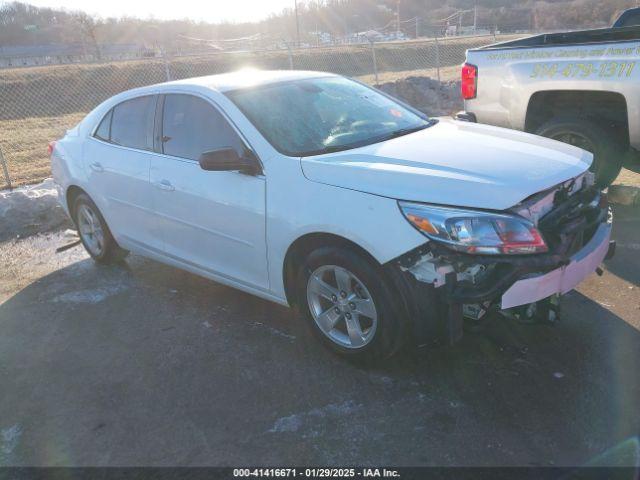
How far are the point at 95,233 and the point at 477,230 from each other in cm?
387

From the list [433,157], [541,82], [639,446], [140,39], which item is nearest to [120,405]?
[433,157]

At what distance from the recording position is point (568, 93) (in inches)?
222

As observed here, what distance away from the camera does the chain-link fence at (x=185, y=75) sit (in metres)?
15.4

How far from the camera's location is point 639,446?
2.55 m

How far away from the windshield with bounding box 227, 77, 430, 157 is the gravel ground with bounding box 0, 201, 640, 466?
51.2 inches

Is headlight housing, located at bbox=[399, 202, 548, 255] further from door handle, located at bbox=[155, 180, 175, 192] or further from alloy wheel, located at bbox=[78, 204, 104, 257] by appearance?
alloy wheel, located at bbox=[78, 204, 104, 257]

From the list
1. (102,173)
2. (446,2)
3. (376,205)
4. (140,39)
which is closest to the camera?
(376,205)

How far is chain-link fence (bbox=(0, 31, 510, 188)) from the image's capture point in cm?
1541

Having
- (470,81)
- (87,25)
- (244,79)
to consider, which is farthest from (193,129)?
(87,25)

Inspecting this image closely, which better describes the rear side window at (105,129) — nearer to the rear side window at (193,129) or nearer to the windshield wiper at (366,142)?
the rear side window at (193,129)

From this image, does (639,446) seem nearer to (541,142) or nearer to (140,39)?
(541,142)

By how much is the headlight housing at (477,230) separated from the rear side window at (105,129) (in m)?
3.21

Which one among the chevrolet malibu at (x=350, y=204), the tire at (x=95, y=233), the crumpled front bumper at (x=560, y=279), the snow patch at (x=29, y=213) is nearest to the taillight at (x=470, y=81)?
the chevrolet malibu at (x=350, y=204)

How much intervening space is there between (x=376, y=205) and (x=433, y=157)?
1.86ft
